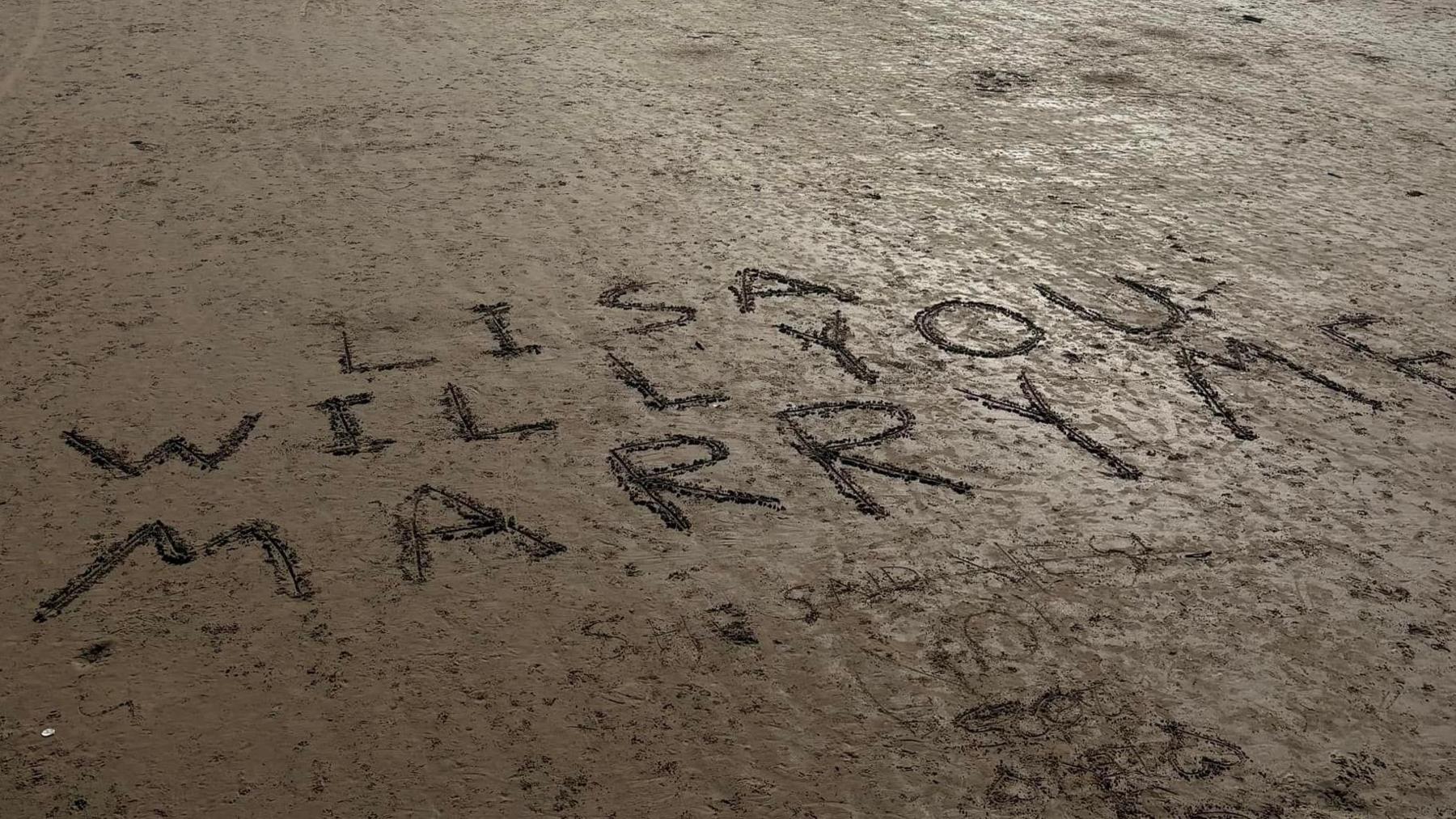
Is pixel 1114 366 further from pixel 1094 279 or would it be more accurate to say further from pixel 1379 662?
pixel 1379 662

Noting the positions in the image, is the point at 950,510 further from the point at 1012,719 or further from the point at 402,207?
the point at 402,207

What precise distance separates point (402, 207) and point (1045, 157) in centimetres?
219

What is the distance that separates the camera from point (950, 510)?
8.23 ft

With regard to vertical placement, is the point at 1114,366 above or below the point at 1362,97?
below

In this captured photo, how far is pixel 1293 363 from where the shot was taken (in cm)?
307

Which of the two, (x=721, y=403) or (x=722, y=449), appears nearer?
(x=722, y=449)

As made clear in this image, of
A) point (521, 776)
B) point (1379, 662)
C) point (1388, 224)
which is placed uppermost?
point (1388, 224)

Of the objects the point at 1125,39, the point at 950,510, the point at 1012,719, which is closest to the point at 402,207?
the point at 950,510

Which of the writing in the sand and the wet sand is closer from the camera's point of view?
the wet sand

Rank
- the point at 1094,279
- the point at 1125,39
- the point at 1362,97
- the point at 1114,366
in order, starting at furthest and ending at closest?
the point at 1125,39 → the point at 1362,97 → the point at 1094,279 → the point at 1114,366

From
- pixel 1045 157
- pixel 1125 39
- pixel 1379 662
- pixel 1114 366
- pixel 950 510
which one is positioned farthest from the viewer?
pixel 1125 39

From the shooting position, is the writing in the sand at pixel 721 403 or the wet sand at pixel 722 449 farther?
the writing in the sand at pixel 721 403

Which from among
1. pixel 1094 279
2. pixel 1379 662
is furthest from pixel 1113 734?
pixel 1094 279

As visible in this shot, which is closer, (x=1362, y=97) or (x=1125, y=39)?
(x=1362, y=97)
